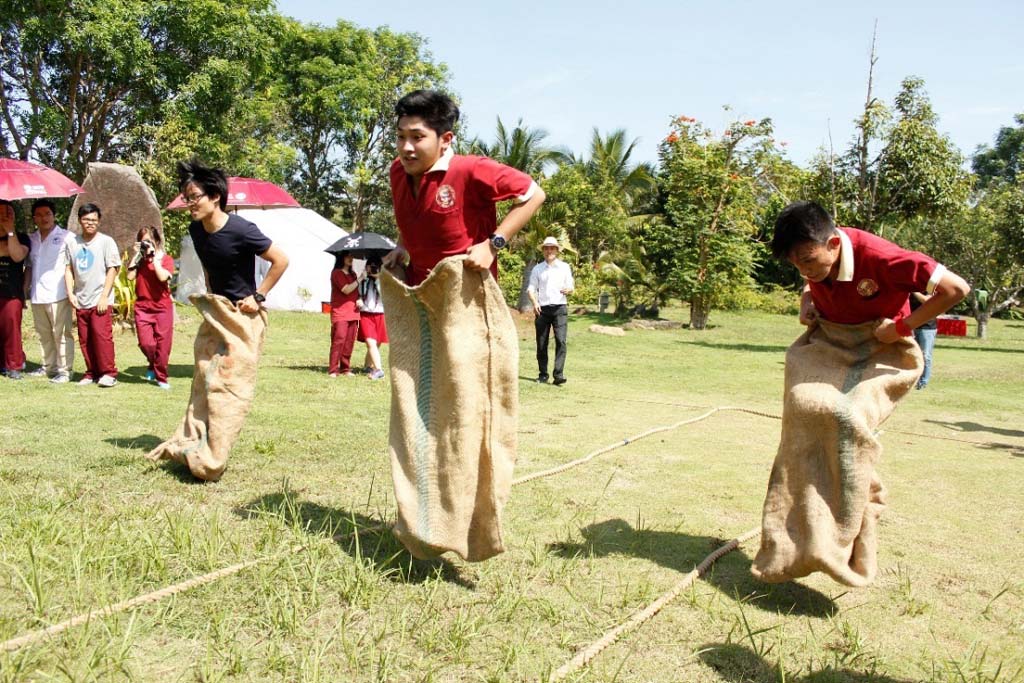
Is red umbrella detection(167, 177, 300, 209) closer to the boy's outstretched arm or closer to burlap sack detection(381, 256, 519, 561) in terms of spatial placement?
burlap sack detection(381, 256, 519, 561)

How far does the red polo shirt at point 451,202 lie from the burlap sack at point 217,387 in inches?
72.4

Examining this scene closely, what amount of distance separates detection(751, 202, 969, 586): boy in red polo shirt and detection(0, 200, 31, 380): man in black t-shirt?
890 centimetres

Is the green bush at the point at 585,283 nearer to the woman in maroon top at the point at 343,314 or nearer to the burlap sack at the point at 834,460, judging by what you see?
the woman in maroon top at the point at 343,314

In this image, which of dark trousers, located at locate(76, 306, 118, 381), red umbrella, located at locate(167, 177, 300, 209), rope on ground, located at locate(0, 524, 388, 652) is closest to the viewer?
rope on ground, located at locate(0, 524, 388, 652)

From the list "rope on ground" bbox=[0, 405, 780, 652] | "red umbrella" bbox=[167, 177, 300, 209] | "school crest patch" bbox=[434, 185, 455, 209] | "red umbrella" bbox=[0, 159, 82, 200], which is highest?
"red umbrella" bbox=[167, 177, 300, 209]

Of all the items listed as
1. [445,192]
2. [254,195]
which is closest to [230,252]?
[445,192]

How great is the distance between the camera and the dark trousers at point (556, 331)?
1184 centimetres

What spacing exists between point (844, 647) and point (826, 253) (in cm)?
170

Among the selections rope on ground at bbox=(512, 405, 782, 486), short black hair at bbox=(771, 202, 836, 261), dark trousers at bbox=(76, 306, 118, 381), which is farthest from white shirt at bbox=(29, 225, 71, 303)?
short black hair at bbox=(771, 202, 836, 261)

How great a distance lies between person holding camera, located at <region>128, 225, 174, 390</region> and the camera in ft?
32.3

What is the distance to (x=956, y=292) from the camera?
393 cm

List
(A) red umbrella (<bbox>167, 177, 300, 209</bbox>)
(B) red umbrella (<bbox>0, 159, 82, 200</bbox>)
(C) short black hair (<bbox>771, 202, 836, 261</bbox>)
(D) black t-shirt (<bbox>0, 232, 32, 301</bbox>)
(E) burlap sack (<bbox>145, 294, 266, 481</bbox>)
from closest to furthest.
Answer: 1. (C) short black hair (<bbox>771, 202, 836, 261</bbox>)
2. (E) burlap sack (<bbox>145, 294, 266, 481</bbox>)
3. (D) black t-shirt (<bbox>0, 232, 32, 301</bbox>)
4. (B) red umbrella (<bbox>0, 159, 82, 200</bbox>)
5. (A) red umbrella (<bbox>167, 177, 300, 209</bbox>)

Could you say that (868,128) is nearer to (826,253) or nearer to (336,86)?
(826,253)

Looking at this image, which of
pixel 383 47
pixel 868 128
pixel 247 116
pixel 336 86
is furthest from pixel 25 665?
pixel 383 47
